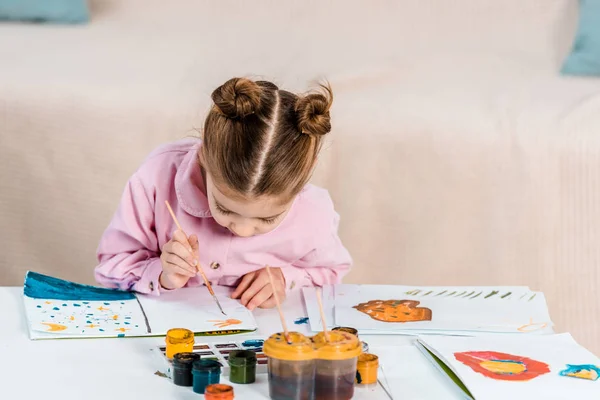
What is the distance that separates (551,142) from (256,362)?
48.5 inches

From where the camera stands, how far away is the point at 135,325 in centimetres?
108

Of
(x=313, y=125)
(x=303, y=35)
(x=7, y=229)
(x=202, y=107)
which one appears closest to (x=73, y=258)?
(x=7, y=229)

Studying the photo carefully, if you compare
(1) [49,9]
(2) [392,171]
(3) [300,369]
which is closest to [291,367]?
(3) [300,369]

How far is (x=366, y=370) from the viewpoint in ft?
3.01

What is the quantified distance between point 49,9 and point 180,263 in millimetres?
1489

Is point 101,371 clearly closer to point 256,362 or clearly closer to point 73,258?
point 256,362

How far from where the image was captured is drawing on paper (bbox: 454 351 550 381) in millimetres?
946

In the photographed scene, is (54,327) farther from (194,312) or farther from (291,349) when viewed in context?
(291,349)

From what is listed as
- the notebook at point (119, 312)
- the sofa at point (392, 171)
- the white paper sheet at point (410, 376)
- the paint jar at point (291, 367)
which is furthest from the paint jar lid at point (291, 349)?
the sofa at point (392, 171)

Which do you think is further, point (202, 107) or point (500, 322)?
point (202, 107)

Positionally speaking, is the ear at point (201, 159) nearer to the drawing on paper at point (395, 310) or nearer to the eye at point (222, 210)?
the eye at point (222, 210)

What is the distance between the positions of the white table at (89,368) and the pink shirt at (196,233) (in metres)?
0.23

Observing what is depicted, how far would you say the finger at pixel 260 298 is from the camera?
1.19 meters

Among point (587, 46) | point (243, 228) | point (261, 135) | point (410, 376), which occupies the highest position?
point (587, 46)
